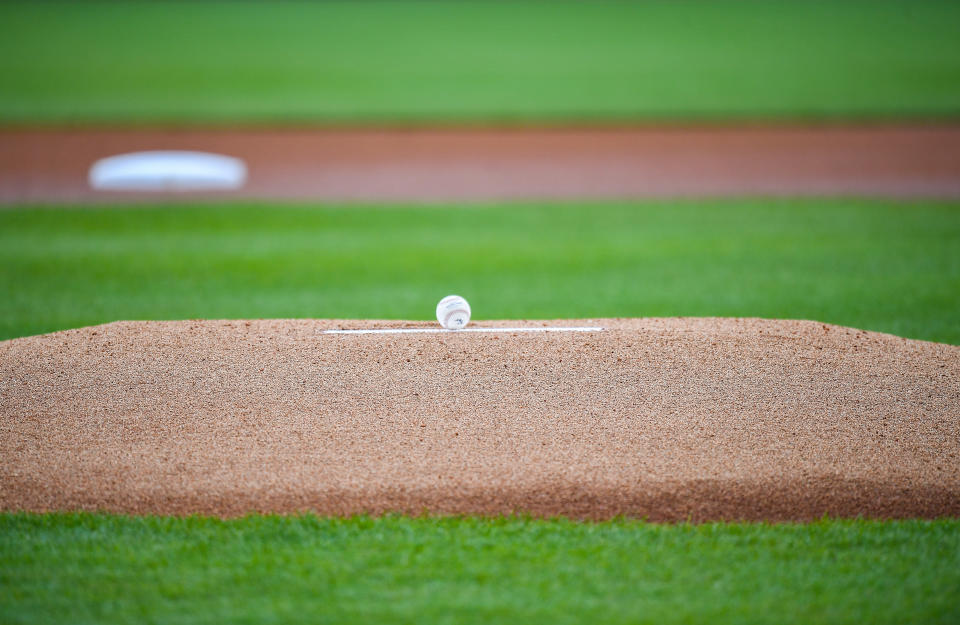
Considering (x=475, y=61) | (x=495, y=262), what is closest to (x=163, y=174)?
(x=495, y=262)

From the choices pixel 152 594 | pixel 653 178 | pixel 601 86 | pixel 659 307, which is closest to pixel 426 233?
pixel 659 307

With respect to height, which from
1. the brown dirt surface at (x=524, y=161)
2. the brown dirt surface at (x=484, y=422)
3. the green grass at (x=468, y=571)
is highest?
the brown dirt surface at (x=524, y=161)

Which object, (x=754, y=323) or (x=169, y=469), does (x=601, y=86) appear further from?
(x=169, y=469)

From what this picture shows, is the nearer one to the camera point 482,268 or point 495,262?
point 482,268

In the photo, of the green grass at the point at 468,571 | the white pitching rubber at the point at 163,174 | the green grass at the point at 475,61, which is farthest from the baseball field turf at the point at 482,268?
the white pitching rubber at the point at 163,174

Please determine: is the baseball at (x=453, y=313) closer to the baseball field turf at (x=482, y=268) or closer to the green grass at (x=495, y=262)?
the baseball field turf at (x=482, y=268)

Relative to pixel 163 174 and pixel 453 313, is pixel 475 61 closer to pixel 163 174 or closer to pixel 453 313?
pixel 163 174
